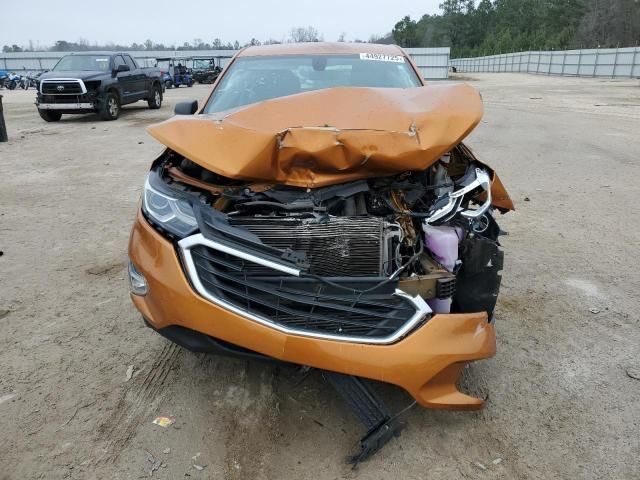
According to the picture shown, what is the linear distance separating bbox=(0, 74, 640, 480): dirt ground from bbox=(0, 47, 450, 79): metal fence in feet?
61.9

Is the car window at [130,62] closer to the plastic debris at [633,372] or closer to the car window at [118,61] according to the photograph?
the car window at [118,61]

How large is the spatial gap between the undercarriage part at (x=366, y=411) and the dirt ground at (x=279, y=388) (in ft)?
0.36

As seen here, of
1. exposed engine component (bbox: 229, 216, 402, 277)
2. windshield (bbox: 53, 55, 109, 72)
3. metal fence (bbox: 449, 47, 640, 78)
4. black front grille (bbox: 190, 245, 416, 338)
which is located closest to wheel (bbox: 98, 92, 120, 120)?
windshield (bbox: 53, 55, 109, 72)

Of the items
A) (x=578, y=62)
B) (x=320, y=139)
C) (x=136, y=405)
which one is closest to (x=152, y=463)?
(x=136, y=405)

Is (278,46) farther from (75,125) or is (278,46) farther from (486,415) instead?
(75,125)

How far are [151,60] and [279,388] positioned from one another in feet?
123

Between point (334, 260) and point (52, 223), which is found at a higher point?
point (334, 260)

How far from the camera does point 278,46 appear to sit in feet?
15.5

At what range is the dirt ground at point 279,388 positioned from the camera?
2.37 meters

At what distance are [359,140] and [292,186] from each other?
15.5 inches

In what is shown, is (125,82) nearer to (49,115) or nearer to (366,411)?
(49,115)

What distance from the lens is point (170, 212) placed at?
2.53 meters

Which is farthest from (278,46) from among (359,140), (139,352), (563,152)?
(563,152)

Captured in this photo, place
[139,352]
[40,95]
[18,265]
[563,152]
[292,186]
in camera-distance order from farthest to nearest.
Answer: [40,95], [563,152], [18,265], [139,352], [292,186]
